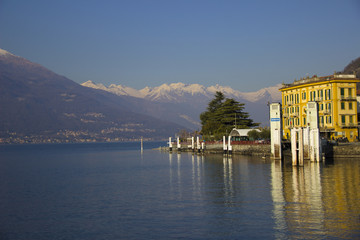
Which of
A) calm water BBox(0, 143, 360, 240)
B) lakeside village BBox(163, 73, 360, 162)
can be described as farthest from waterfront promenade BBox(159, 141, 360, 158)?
calm water BBox(0, 143, 360, 240)

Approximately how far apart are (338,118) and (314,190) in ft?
151

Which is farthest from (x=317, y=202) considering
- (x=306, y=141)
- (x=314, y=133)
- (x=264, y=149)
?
(x=264, y=149)

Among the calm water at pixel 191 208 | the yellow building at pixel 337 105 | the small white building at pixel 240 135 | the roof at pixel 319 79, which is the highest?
the roof at pixel 319 79

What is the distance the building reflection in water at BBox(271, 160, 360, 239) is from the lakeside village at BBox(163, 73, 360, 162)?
6778 mm

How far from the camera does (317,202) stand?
34.1 metres

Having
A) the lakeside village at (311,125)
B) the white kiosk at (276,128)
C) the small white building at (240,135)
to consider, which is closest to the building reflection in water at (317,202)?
the lakeside village at (311,125)

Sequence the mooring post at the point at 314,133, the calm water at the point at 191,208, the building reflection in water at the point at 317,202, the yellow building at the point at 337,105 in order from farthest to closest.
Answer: the yellow building at the point at 337,105 < the mooring post at the point at 314,133 < the calm water at the point at 191,208 < the building reflection in water at the point at 317,202

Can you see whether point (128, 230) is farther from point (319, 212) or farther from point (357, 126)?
point (357, 126)

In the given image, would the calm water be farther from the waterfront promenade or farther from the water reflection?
the waterfront promenade

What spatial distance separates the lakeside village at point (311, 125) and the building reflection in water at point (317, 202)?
6.78 m

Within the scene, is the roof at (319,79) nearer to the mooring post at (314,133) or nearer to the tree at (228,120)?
the mooring post at (314,133)

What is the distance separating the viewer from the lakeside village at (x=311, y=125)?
2490 inches

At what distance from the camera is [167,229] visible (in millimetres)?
27500

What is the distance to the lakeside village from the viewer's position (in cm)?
6325
